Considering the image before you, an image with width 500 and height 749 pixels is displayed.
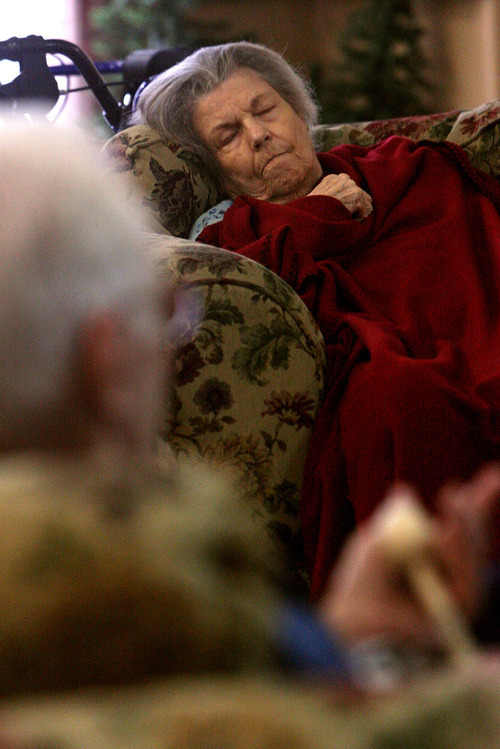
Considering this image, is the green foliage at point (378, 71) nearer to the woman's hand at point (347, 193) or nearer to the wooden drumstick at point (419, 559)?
the woman's hand at point (347, 193)

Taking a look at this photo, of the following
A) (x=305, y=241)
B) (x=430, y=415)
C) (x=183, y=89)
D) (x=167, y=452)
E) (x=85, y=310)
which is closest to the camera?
(x=85, y=310)

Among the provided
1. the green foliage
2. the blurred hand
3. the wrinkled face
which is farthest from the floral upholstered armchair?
the green foliage

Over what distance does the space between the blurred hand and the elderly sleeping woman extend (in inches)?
25.1

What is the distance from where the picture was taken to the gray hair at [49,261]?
454 millimetres

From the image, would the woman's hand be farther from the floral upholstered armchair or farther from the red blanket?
the floral upholstered armchair

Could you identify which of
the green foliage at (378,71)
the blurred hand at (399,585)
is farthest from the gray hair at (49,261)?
the green foliage at (378,71)

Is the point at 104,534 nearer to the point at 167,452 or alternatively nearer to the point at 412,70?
the point at 167,452

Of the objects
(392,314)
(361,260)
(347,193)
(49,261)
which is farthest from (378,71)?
(49,261)

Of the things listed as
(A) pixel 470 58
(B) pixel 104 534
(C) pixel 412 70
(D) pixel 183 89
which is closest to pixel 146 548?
(B) pixel 104 534

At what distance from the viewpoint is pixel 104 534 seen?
35cm

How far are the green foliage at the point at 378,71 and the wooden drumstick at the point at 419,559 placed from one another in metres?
4.06

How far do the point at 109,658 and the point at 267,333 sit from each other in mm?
822

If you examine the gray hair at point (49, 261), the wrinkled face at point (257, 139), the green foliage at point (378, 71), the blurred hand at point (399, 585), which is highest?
the gray hair at point (49, 261)

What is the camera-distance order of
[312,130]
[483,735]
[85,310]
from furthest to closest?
[312,130]
[85,310]
[483,735]
